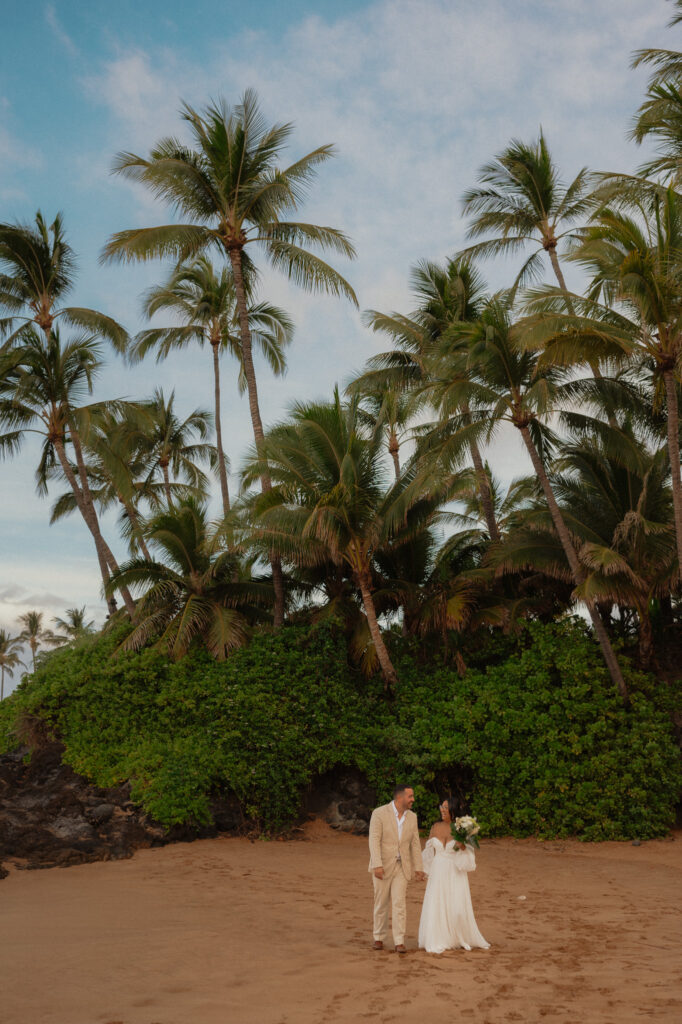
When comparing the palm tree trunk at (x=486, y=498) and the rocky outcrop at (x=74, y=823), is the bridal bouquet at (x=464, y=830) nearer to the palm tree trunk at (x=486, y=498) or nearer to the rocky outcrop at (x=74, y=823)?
the rocky outcrop at (x=74, y=823)

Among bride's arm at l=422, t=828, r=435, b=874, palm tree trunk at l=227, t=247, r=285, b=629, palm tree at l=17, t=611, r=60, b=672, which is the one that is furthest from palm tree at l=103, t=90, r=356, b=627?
palm tree at l=17, t=611, r=60, b=672

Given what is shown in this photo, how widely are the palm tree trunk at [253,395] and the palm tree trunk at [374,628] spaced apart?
7.12ft

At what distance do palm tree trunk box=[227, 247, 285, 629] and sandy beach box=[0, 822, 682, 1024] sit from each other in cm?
586

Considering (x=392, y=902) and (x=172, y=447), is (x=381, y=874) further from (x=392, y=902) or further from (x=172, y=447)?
(x=172, y=447)

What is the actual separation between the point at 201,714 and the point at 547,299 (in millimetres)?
10099

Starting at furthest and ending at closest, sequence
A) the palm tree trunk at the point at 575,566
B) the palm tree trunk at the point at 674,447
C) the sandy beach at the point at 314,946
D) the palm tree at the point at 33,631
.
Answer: the palm tree at the point at 33,631 → the palm tree trunk at the point at 575,566 → the palm tree trunk at the point at 674,447 → the sandy beach at the point at 314,946

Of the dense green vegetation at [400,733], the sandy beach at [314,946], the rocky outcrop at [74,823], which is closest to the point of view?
the sandy beach at [314,946]

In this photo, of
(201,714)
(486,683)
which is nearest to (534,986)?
(486,683)

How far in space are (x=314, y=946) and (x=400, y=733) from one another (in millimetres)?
7991

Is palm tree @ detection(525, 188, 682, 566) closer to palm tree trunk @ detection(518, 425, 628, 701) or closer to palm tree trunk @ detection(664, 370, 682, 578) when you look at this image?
palm tree trunk @ detection(664, 370, 682, 578)

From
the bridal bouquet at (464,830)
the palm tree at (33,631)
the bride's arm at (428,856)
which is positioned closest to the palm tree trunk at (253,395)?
the bride's arm at (428,856)

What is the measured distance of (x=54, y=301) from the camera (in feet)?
69.8

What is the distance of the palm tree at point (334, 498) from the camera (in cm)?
1537

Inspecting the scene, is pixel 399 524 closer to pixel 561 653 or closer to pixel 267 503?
pixel 267 503
